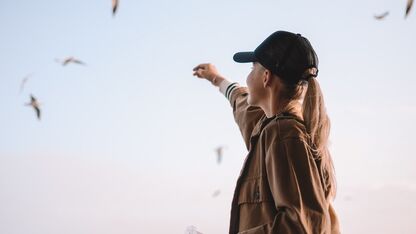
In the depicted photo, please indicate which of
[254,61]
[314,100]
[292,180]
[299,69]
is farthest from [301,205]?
[254,61]

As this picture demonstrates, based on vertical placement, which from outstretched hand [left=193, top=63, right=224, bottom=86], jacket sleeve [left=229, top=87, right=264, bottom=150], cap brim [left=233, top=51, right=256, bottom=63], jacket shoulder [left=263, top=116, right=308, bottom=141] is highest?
outstretched hand [left=193, top=63, right=224, bottom=86]

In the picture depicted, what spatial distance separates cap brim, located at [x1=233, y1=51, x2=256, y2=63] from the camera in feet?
7.75

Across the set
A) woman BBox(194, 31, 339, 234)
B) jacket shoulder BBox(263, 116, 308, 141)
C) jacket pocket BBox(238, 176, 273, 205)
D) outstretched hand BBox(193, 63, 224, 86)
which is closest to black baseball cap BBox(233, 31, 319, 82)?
woman BBox(194, 31, 339, 234)

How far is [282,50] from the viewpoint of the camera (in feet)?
7.09

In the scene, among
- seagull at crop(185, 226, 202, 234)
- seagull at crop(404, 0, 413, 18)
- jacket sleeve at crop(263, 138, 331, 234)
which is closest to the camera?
jacket sleeve at crop(263, 138, 331, 234)

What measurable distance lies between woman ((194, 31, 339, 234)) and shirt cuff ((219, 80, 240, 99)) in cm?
52

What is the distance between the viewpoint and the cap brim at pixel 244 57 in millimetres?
2361

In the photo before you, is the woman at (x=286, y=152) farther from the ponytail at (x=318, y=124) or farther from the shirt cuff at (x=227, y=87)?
the shirt cuff at (x=227, y=87)

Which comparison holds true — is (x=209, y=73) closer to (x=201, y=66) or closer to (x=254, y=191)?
(x=201, y=66)

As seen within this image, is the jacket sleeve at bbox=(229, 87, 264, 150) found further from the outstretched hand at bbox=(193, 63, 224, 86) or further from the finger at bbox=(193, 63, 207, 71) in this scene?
the finger at bbox=(193, 63, 207, 71)

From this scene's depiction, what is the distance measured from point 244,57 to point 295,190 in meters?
0.81

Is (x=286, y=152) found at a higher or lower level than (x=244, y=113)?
lower

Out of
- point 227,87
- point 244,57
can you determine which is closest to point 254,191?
point 244,57

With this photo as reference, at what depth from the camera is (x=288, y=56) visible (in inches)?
84.6
